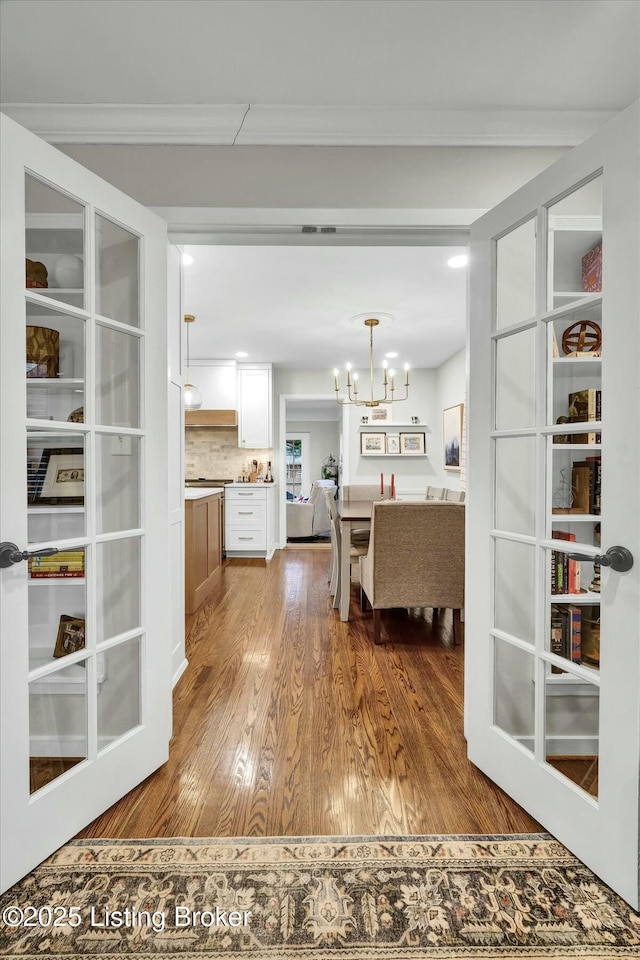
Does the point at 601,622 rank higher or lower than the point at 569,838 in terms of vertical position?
higher

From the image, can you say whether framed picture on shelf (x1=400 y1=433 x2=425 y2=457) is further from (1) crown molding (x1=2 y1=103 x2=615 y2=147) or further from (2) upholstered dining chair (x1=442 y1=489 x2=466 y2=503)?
(1) crown molding (x1=2 y1=103 x2=615 y2=147)

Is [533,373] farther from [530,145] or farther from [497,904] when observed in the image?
[497,904]

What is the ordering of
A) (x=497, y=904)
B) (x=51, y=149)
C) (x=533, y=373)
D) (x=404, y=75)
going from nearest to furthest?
(x=497, y=904) < (x=51, y=149) < (x=533, y=373) < (x=404, y=75)

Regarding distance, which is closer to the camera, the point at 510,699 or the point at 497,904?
the point at 497,904

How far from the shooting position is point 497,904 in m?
1.19

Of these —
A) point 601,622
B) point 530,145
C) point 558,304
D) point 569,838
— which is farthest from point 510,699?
point 530,145

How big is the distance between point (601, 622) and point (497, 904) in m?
0.77

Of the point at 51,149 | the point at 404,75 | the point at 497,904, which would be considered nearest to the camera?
the point at 497,904

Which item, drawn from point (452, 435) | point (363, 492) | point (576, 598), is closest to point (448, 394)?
point (452, 435)

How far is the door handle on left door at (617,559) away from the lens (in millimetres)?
1171

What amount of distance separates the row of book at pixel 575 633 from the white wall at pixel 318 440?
31.0 ft

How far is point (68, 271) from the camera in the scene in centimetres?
143

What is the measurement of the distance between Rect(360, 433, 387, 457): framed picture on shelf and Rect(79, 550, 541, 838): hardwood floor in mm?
3861

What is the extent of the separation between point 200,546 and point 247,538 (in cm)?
208
